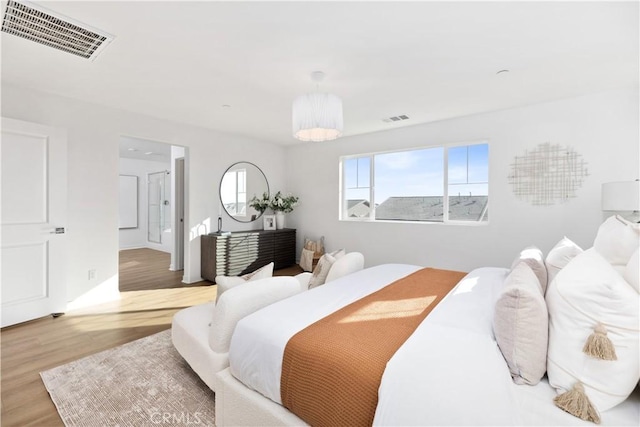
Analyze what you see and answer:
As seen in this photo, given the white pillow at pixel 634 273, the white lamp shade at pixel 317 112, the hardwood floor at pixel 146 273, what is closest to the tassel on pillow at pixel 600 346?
the white pillow at pixel 634 273

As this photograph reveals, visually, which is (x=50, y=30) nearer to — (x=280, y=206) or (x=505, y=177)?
(x=280, y=206)

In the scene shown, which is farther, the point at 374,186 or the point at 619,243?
the point at 374,186

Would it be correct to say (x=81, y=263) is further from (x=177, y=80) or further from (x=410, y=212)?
(x=410, y=212)

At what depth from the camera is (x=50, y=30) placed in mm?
2072

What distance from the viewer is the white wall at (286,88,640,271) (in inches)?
126

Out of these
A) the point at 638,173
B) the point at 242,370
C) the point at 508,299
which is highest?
the point at 638,173

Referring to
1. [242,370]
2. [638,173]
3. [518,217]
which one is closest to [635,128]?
[638,173]

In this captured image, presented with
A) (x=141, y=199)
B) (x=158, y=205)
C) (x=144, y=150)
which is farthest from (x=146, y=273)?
(x=141, y=199)

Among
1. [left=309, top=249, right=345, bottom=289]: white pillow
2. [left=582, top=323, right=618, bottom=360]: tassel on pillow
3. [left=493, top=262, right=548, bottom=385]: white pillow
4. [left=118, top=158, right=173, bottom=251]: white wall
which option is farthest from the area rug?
[left=118, top=158, right=173, bottom=251]: white wall

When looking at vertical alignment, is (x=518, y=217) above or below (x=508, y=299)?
above

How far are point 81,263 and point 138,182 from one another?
17.2 feet

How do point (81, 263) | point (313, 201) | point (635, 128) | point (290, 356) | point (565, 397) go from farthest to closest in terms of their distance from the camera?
1. point (313, 201)
2. point (81, 263)
3. point (635, 128)
4. point (290, 356)
5. point (565, 397)

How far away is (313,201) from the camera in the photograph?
227 inches

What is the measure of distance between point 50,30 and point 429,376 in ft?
10.3
